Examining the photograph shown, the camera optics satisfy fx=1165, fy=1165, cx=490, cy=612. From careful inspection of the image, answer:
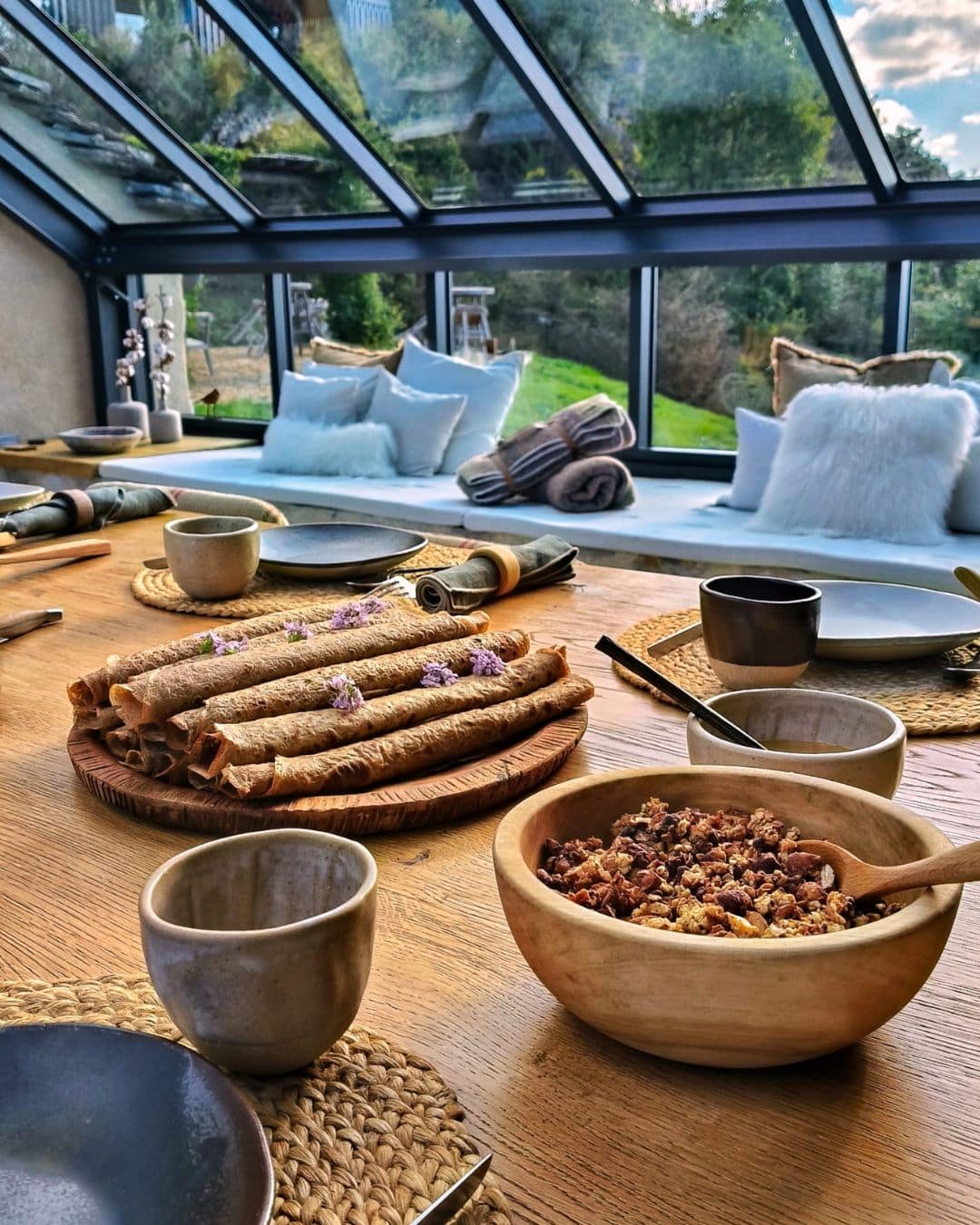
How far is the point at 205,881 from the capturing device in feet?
2.00

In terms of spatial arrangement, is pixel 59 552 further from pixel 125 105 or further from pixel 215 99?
pixel 125 105

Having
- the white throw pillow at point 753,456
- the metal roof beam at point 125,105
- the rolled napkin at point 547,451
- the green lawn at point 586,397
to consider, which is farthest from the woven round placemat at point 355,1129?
the metal roof beam at point 125,105

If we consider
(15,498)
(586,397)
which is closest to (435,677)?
(15,498)

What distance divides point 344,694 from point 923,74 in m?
3.13

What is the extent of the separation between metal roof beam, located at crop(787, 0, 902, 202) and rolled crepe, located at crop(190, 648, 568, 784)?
109 inches

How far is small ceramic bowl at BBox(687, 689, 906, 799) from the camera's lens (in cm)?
78

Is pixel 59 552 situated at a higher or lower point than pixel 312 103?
lower

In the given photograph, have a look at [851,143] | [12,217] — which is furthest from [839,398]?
[12,217]

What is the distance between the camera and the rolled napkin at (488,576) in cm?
144

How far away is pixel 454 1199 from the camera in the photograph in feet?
1.63

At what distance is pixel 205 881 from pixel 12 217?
5.81 m

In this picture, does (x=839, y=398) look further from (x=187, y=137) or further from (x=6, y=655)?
(x=187, y=137)

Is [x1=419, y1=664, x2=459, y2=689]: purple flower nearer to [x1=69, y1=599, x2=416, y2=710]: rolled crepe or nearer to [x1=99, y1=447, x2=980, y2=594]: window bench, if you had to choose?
[x1=69, y1=599, x2=416, y2=710]: rolled crepe

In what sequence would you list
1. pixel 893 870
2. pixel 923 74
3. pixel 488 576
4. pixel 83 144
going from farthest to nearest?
pixel 83 144
pixel 923 74
pixel 488 576
pixel 893 870
